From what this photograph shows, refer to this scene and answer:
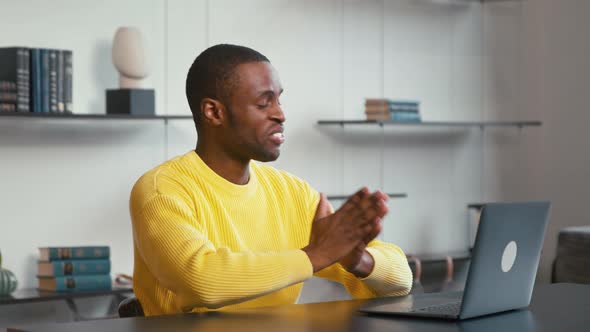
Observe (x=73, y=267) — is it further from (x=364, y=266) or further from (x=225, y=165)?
(x=364, y=266)

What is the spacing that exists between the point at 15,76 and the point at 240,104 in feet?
5.77

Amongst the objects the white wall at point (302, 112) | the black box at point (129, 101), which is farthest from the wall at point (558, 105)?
the black box at point (129, 101)

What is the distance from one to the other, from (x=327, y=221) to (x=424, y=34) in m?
3.59

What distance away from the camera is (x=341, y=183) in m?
4.86

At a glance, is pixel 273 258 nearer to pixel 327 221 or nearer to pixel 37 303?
pixel 327 221

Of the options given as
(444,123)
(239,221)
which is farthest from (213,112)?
(444,123)

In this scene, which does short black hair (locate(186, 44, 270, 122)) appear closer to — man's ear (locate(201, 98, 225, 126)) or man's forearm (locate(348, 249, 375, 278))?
man's ear (locate(201, 98, 225, 126))

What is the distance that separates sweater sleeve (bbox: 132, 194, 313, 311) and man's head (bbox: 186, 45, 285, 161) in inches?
11.4

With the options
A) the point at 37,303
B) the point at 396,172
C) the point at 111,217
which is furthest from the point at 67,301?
the point at 396,172

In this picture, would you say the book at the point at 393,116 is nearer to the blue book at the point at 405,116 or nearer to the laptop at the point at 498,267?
the blue book at the point at 405,116

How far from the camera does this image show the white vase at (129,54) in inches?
152

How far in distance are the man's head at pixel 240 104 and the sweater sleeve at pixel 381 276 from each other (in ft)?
0.98

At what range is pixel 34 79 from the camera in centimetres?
360

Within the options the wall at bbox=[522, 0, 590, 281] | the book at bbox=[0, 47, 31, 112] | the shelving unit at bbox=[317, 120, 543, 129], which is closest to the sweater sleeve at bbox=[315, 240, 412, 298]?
the book at bbox=[0, 47, 31, 112]
